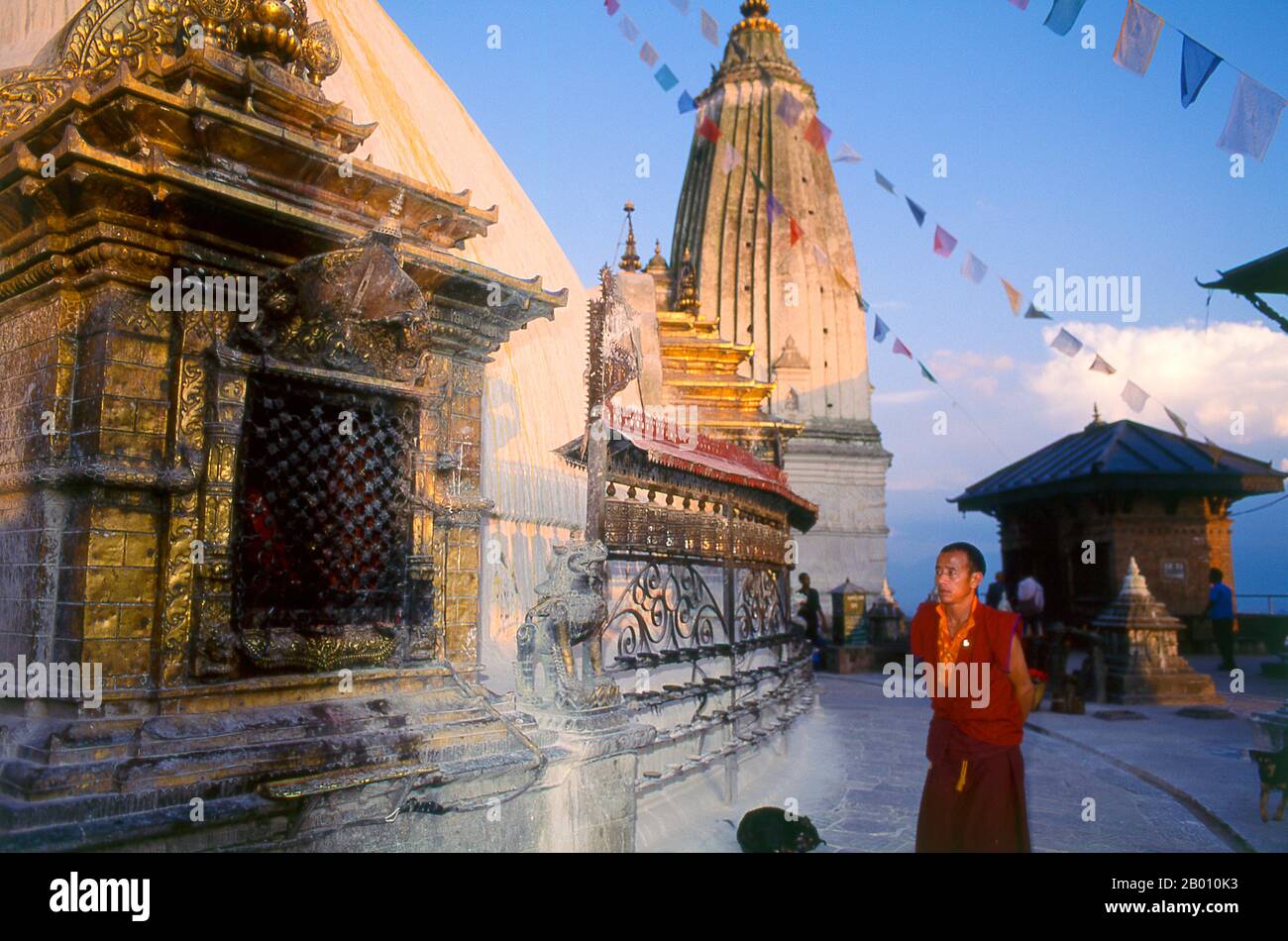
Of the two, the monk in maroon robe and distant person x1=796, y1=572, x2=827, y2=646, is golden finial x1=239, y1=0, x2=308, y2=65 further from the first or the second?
distant person x1=796, y1=572, x2=827, y2=646

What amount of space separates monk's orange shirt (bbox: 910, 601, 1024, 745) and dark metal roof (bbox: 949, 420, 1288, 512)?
16.8 metres

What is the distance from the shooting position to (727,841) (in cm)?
550

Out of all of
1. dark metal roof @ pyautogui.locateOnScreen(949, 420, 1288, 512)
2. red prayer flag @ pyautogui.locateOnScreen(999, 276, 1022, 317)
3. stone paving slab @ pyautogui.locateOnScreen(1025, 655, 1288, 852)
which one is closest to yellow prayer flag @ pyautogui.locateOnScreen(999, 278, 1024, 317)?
red prayer flag @ pyautogui.locateOnScreen(999, 276, 1022, 317)

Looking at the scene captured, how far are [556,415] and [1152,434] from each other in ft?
50.7

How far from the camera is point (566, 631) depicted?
5.11 metres

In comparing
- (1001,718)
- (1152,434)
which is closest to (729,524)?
(1001,718)

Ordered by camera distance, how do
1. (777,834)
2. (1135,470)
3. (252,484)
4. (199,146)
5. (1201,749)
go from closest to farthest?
(199,146) < (252,484) < (777,834) < (1201,749) < (1135,470)

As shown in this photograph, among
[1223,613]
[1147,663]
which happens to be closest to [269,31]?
[1147,663]

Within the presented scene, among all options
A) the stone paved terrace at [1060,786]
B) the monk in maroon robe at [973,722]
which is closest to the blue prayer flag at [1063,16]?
the monk in maroon robe at [973,722]

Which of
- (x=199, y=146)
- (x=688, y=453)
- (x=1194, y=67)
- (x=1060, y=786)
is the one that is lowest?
(x=1060, y=786)

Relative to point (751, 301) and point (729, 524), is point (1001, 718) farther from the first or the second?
point (751, 301)

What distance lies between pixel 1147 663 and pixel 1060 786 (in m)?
5.35

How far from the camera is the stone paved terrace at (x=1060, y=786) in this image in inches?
222

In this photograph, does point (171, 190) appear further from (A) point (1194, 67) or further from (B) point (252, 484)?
(A) point (1194, 67)
